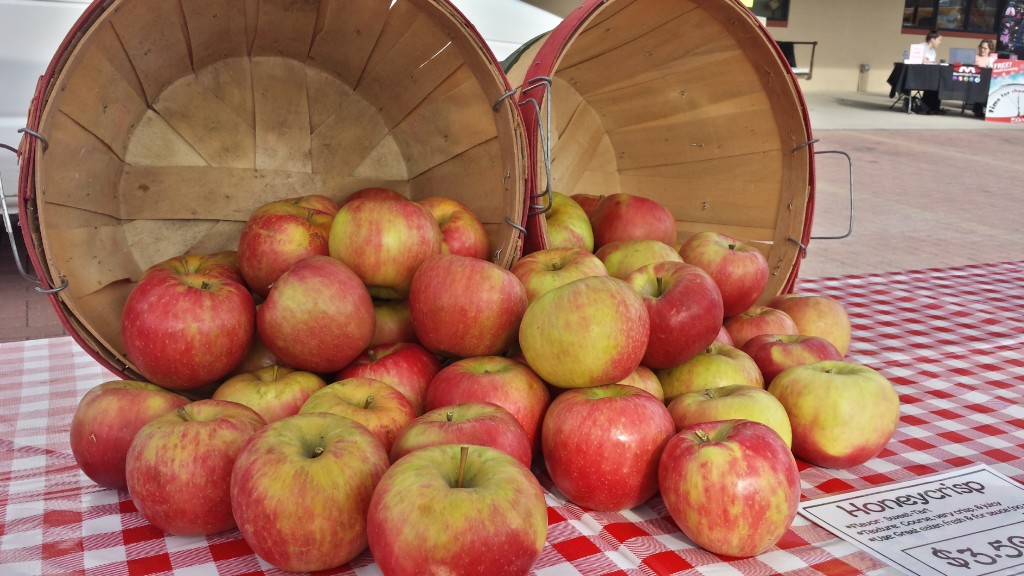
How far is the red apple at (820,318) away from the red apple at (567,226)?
48 centimetres

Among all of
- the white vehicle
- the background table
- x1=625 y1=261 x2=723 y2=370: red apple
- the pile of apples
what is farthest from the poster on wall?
x1=625 y1=261 x2=723 y2=370: red apple

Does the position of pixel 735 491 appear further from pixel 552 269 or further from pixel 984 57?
pixel 984 57

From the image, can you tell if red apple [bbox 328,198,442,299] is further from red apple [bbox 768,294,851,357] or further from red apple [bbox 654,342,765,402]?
red apple [bbox 768,294,851,357]

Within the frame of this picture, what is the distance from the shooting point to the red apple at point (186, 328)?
1.33 meters

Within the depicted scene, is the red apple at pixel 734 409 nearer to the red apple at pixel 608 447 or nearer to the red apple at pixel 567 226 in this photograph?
the red apple at pixel 608 447

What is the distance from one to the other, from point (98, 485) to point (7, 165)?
2839mm

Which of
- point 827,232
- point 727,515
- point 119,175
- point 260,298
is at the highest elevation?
point 119,175

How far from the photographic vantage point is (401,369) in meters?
1.43

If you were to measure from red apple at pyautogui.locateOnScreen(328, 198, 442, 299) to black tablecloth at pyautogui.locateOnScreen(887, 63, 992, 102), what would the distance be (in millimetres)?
13293

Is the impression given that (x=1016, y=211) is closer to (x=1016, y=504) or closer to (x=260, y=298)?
(x=1016, y=504)

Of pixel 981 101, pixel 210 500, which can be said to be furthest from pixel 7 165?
pixel 981 101

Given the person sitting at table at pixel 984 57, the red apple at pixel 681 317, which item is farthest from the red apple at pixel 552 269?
the person sitting at table at pixel 984 57

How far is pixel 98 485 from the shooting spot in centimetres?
133

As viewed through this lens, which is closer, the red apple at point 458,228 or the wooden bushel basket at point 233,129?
the wooden bushel basket at point 233,129
